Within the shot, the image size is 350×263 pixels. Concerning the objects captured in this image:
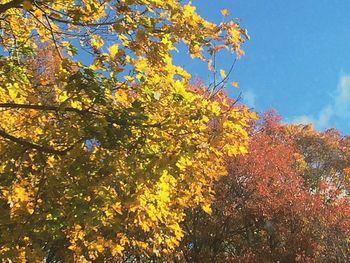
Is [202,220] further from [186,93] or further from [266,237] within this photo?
[186,93]

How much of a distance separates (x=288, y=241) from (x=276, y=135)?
15881mm

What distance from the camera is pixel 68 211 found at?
5281 mm

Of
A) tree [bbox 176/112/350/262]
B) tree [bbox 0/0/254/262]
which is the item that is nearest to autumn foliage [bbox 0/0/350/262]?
tree [bbox 0/0/254/262]

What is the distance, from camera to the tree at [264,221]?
17.8 meters

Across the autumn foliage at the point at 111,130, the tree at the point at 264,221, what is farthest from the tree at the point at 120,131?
the tree at the point at 264,221

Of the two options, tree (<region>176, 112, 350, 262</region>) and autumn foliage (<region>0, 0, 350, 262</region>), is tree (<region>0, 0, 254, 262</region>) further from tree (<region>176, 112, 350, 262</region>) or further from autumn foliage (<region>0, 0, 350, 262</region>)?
tree (<region>176, 112, 350, 262</region>)

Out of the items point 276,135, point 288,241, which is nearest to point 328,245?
point 288,241

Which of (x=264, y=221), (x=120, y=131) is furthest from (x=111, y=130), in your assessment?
(x=264, y=221)

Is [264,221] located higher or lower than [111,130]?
higher

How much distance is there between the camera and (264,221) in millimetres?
20797

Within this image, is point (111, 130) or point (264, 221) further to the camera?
point (264, 221)

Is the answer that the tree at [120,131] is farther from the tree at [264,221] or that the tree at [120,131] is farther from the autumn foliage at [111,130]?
the tree at [264,221]

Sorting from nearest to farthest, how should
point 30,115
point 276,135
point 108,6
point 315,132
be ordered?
point 108,6 < point 30,115 < point 276,135 < point 315,132

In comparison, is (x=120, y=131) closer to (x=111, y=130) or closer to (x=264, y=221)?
(x=111, y=130)
